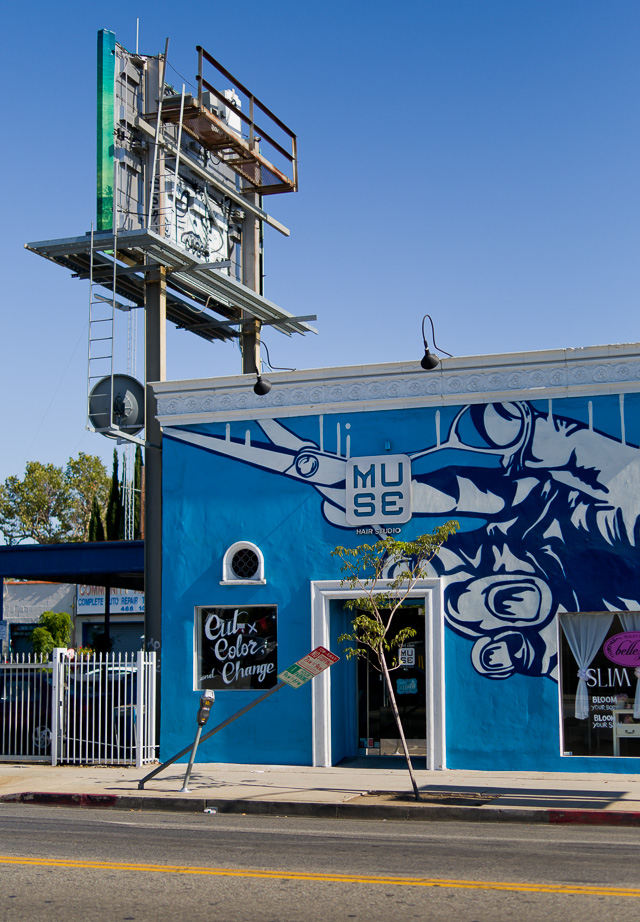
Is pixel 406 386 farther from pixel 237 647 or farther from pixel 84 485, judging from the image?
pixel 84 485

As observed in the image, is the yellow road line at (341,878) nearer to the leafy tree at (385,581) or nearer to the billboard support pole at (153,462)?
the leafy tree at (385,581)

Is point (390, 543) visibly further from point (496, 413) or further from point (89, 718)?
point (89, 718)

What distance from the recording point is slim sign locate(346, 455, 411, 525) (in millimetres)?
16281

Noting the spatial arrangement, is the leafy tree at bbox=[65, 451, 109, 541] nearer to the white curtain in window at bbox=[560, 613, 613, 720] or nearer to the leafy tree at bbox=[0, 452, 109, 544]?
the leafy tree at bbox=[0, 452, 109, 544]

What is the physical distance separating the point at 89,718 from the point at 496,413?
822cm

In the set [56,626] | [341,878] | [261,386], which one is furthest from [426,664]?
[56,626]

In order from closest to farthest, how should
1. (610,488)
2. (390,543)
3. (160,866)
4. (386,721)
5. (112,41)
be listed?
(160,866), (390,543), (610,488), (386,721), (112,41)

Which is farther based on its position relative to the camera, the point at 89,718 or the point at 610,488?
the point at 89,718

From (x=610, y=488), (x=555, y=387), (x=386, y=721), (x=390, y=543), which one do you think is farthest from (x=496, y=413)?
(x=386, y=721)

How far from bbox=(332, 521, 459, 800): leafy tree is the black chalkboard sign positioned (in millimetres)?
1462

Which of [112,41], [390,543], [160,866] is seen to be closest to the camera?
[160,866]

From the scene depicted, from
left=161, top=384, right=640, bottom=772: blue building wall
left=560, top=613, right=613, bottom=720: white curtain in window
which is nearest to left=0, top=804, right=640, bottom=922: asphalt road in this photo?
left=161, top=384, right=640, bottom=772: blue building wall

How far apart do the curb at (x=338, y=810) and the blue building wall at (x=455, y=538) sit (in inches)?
130

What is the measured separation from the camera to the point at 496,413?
52.6ft
